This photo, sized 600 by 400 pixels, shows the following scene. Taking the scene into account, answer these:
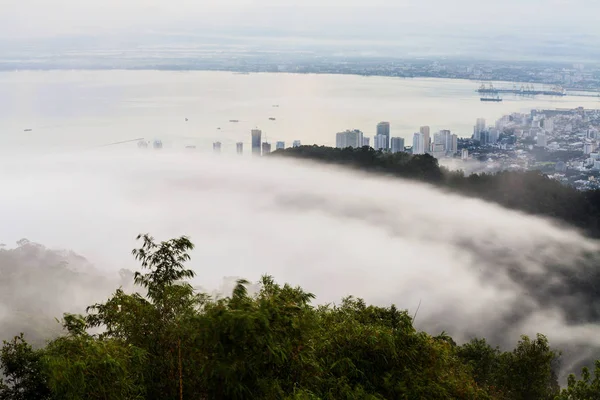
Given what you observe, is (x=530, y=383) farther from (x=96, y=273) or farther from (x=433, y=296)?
(x=96, y=273)

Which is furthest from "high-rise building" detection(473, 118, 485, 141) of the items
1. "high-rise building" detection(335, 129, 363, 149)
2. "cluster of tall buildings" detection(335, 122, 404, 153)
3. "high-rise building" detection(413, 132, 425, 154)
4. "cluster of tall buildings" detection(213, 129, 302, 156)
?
"cluster of tall buildings" detection(213, 129, 302, 156)

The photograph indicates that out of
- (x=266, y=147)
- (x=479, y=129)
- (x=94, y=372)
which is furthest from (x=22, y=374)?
(x=479, y=129)

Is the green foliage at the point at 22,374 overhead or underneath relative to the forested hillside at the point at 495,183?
overhead

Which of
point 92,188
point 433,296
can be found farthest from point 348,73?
point 433,296

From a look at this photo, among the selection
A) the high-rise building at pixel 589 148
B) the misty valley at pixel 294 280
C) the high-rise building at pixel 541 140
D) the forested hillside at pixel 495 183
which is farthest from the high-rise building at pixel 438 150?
the high-rise building at pixel 589 148

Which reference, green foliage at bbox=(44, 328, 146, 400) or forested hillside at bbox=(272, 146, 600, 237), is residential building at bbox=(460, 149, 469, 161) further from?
green foliage at bbox=(44, 328, 146, 400)

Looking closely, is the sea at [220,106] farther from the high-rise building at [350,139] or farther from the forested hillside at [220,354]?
the forested hillside at [220,354]

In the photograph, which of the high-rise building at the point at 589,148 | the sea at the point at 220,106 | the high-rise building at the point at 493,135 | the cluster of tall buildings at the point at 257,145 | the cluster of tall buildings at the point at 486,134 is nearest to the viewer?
the high-rise building at the point at 589,148
